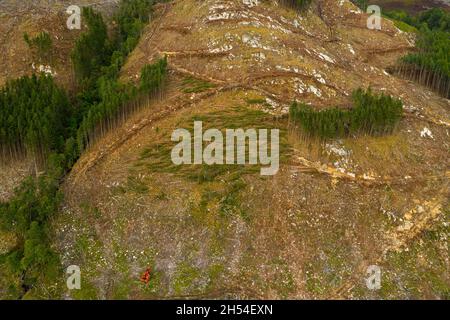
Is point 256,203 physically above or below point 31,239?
above

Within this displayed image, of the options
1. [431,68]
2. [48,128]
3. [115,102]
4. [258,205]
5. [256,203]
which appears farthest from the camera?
[431,68]

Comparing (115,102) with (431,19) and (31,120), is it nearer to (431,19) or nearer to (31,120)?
(31,120)

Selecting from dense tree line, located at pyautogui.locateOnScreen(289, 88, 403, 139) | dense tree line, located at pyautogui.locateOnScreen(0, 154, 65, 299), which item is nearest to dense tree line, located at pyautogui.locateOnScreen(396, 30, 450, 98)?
dense tree line, located at pyautogui.locateOnScreen(289, 88, 403, 139)

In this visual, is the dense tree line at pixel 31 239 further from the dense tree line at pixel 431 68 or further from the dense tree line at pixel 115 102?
the dense tree line at pixel 431 68

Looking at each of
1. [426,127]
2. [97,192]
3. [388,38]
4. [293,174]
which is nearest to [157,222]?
[97,192]

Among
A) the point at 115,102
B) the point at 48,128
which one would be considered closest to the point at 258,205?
the point at 115,102

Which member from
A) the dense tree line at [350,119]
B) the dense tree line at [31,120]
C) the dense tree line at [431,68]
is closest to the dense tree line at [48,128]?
the dense tree line at [31,120]
